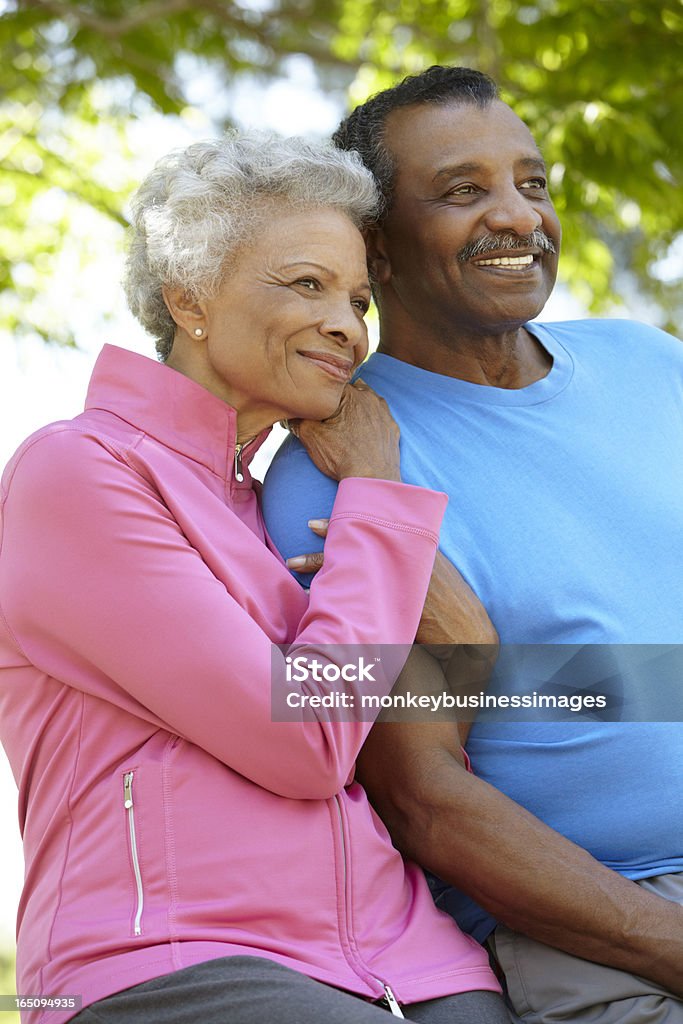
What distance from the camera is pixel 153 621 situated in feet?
6.41

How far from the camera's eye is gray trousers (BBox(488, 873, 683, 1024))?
2.14 m

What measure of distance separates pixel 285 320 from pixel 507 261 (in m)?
0.59

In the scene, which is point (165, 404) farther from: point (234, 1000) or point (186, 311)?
point (234, 1000)

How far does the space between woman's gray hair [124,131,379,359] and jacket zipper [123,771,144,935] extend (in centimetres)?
98

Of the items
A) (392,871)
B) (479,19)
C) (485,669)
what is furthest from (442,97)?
(479,19)

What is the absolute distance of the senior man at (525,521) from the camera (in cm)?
219

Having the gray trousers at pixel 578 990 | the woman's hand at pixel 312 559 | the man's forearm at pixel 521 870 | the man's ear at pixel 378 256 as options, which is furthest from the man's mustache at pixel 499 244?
the gray trousers at pixel 578 990

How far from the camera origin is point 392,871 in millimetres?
2121

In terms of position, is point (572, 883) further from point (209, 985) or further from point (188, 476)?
point (188, 476)

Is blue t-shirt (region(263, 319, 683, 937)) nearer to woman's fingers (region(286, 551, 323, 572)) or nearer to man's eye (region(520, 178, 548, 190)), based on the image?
woman's fingers (region(286, 551, 323, 572))

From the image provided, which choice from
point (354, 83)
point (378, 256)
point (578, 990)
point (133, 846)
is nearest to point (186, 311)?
point (378, 256)

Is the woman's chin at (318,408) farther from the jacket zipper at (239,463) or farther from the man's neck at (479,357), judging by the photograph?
the man's neck at (479,357)

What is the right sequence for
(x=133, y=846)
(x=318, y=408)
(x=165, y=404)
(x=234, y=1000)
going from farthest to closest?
(x=318, y=408), (x=165, y=404), (x=133, y=846), (x=234, y=1000)

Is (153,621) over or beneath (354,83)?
beneath
